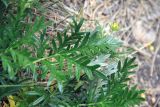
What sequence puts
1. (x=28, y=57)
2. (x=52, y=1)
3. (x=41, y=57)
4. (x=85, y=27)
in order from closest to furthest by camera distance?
1. (x=28, y=57)
2. (x=41, y=57)
3. (x=52, y=1)
4. (x=85, y=27)

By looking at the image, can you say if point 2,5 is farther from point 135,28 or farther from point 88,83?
point 135,28

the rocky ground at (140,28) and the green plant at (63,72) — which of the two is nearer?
Result: the green plant at (63,72)

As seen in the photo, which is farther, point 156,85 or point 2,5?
point 156,85

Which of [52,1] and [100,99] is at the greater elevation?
[52,1]

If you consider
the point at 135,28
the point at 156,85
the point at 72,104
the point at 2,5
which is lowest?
the point at 156,85

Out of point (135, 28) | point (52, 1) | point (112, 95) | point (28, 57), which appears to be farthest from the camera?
point (135, 28)

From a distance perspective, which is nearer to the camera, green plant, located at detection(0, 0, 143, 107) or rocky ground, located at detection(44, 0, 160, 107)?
green plant, located at detection(0, 0, 143, 107)

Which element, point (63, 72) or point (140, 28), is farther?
point (140, 28)

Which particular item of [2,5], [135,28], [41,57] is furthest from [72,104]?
[135,28]
